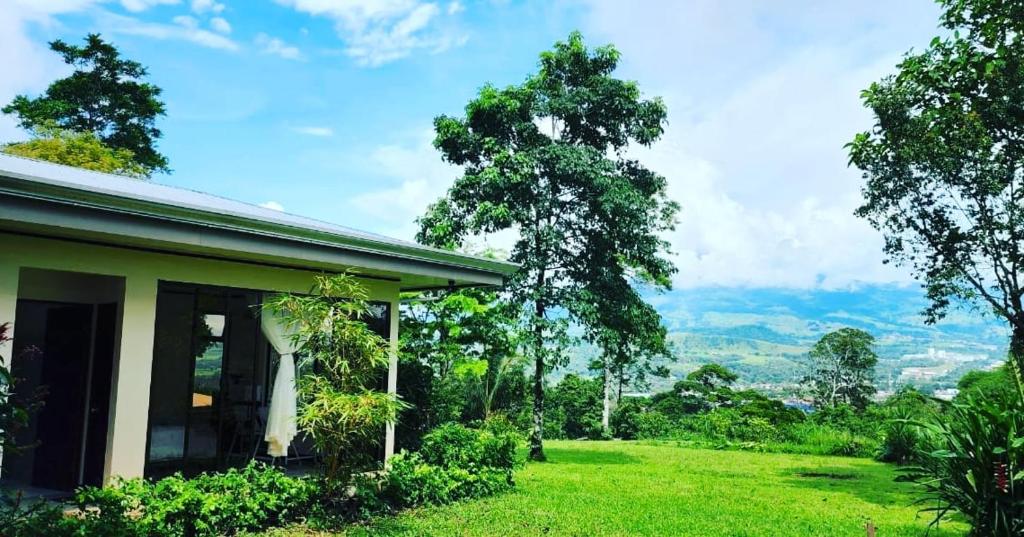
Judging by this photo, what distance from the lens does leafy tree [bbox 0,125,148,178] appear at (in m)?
23.3

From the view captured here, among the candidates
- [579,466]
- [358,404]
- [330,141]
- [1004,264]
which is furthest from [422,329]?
[330,141]

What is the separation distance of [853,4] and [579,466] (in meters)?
14.0

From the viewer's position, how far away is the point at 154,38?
33062 mm

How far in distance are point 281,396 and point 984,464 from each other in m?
7.19

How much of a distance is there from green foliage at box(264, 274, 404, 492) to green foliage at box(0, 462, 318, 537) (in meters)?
0.55

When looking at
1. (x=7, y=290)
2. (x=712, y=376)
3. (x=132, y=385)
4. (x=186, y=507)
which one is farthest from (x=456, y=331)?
(x=712, y=376)

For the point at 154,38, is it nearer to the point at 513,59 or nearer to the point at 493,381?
the point at 513,59

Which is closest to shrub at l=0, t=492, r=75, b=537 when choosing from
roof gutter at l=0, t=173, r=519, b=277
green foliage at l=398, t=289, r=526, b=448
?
roof gutter at l=0, t=173, r=519, b=277

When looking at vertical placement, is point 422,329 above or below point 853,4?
below

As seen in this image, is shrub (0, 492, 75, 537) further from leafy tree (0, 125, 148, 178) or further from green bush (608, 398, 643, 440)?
leafy tree (0, 125, 148, 178)

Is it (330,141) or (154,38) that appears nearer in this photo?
(154,38)

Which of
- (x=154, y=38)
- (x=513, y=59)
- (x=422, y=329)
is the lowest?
(x=422, y=329)

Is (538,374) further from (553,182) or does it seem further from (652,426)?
(652,426)

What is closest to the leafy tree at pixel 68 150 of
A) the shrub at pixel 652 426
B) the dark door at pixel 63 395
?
the dark door at pixel 63 395
